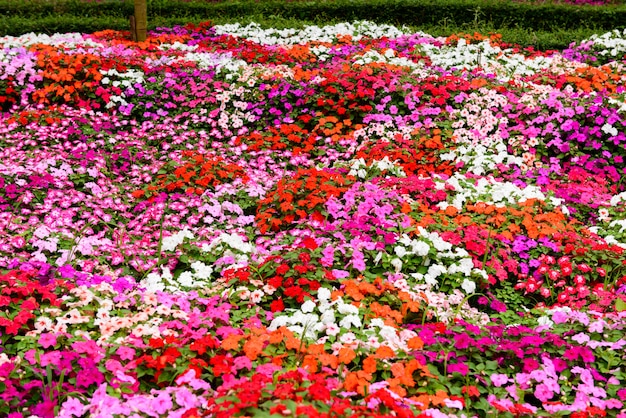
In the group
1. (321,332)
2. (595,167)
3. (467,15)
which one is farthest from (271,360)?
(467,15)

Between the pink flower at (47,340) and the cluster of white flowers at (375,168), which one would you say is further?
the cluster of white flowers at (375,168)

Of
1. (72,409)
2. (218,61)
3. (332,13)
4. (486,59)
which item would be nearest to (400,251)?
(72,409)

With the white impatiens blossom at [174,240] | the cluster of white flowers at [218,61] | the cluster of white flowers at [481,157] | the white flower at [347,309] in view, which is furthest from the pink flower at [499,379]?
the cluster of white flowers at [218,61]

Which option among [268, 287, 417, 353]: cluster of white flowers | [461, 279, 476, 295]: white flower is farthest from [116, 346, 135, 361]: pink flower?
[461, 279, 476, 295]: white flower

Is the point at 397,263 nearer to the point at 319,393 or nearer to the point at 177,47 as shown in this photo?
the point at 319,393

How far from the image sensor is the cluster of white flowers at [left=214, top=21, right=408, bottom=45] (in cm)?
993

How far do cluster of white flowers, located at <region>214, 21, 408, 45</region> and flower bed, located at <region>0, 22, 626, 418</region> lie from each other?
34.0 inches

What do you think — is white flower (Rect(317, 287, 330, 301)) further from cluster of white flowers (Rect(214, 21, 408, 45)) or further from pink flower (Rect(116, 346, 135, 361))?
cluster of white flowers (Rect(214, 21, 408, 45))

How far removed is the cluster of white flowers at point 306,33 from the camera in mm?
9930

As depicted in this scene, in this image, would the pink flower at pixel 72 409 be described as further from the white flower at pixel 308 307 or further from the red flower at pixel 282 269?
the red flower at pixel 282 269

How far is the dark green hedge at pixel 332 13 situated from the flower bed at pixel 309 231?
8.87 ft

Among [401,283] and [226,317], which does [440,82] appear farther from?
[226,317]

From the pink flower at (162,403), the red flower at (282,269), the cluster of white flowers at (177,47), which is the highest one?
the cluster of white flowers at (177,47)

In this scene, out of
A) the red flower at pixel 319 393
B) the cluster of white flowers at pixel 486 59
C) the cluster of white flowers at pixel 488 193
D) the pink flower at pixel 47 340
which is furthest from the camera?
the cluster of white flowers at pixel 486 59
